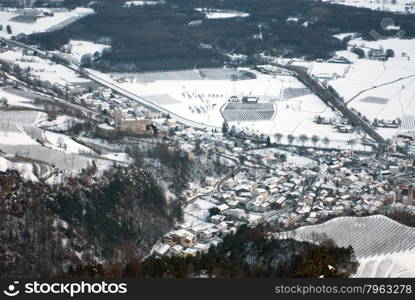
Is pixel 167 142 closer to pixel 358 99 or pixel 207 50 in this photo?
pixel 358 99

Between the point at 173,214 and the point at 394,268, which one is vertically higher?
the point at 394,268

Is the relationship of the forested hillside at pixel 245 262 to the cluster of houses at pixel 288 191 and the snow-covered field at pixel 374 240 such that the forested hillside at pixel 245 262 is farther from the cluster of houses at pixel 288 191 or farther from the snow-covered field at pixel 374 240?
the cluster of houses at pixel 288 191

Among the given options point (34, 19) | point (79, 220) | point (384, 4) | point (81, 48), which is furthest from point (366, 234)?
point (384, 4)

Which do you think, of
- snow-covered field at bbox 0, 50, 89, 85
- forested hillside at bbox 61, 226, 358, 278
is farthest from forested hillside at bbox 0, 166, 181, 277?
snow-covered field at bbox 0, 50, 89, 85

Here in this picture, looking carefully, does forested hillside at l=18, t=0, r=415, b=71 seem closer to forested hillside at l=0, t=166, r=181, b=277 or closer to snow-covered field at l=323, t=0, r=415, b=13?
snow-covered field at l=323, t=0, r=415, b=13

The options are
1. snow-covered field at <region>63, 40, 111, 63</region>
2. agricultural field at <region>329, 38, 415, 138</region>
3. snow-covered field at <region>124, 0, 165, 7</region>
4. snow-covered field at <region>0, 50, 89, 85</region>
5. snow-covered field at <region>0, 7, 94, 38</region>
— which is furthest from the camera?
snow-covered field at <region>124, 0, 165, 7</region>

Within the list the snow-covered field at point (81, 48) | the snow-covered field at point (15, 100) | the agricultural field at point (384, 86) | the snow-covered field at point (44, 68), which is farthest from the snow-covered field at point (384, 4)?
the snow-covered field at point (15, 100)

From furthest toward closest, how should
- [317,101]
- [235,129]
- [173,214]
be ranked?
1. [317,101]
2. [235,129]
3. [173,214]

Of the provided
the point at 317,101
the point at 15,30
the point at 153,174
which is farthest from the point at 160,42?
the point at 153,174

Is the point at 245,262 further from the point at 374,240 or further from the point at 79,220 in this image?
the point at 79,220
